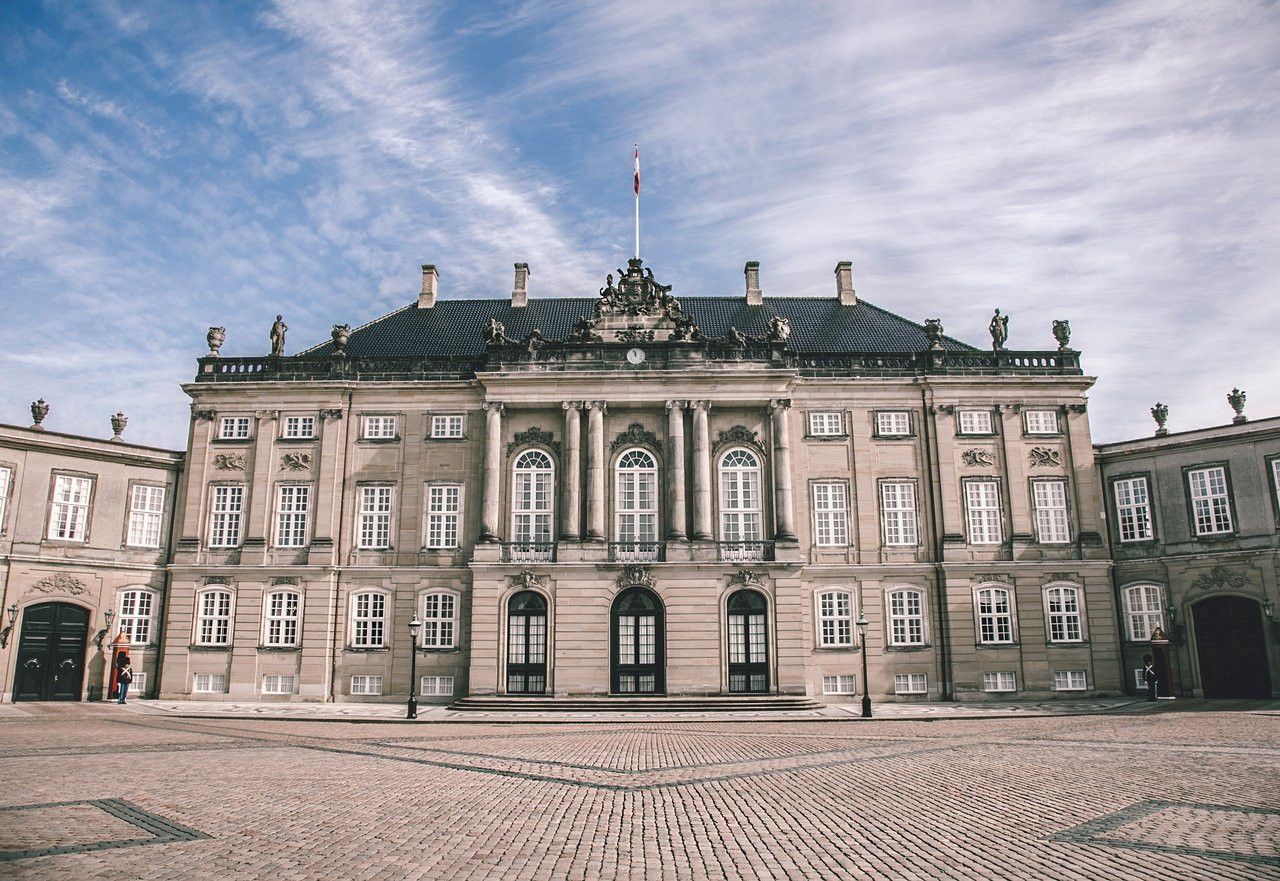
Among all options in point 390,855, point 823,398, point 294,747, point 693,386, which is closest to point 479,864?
point 390,855

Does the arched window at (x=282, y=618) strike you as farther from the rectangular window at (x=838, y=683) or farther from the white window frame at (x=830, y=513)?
the white window frame at (x=830, y=513)

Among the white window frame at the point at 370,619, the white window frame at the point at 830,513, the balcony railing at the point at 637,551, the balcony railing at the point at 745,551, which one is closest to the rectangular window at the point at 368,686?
the white window frame at the point at 370,619

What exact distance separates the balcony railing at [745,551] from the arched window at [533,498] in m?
7.81

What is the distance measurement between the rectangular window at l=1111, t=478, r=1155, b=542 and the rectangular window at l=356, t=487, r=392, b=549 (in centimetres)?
3379

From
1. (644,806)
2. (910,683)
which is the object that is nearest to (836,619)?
(910,683)

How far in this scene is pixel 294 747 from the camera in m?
23.5

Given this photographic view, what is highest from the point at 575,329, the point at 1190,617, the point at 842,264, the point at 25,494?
the point at 842,264

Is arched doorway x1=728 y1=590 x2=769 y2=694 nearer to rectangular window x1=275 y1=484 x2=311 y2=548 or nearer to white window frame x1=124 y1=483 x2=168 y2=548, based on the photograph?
rectangular window x1=275 y1=484 x2=311 y2=548

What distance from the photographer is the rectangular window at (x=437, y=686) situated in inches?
1608

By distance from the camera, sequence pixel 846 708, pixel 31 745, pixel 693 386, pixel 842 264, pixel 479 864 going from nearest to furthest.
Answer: pixel 479 864 → pixel 31 745 → pixel 846 708 → pixel 693 386 → pixel 842 264

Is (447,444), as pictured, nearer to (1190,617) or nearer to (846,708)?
(846,708)

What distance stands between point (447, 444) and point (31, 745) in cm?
2267

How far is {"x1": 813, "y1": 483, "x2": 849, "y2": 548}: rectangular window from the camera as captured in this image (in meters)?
42.4

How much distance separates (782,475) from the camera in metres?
40.8
